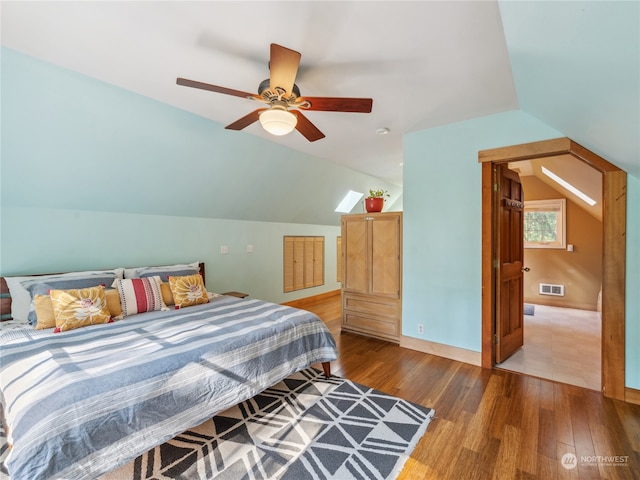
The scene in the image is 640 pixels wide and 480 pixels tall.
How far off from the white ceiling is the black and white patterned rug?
103 inches

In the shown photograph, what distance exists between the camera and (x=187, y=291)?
10.1 ft

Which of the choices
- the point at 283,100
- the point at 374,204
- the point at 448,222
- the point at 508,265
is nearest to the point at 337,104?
the point at 283,100

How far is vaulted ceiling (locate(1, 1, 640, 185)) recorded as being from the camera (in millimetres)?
1376

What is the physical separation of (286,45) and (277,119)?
481 millimetres

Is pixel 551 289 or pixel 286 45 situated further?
pixel 551 289

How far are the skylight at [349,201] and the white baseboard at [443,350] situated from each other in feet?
10.7

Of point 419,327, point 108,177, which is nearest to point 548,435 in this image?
point 419,327

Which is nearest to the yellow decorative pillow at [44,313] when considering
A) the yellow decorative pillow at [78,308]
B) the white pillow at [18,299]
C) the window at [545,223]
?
the yellow decorative pillow at [78,308]

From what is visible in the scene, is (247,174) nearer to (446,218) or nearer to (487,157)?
(446,218)

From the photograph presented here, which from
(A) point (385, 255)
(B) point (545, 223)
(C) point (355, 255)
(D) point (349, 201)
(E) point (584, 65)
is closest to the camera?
(E) point (584, 65)

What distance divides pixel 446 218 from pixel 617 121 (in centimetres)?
164

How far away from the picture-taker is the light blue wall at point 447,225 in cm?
308

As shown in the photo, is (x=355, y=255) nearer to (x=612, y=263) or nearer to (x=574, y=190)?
(x=612, y=263)

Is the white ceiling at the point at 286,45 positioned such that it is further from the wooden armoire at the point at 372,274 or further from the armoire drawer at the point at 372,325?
the armoire drawer at the point at 372,325
